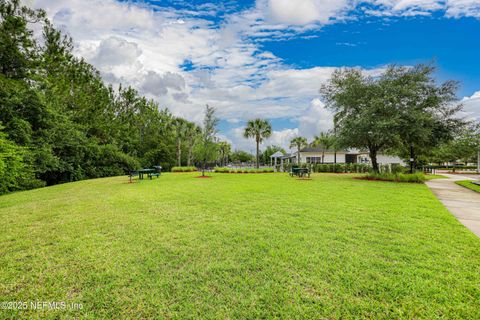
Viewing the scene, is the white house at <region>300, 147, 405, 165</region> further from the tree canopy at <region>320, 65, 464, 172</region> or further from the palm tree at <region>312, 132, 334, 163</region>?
the tree canopy at <region>320, 65, 464, 172</region>

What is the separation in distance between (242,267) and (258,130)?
30.4 meters

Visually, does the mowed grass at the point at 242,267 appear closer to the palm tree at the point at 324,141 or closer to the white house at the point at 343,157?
the palm tree at the point at 324,141

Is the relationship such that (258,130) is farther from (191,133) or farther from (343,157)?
(343,157)

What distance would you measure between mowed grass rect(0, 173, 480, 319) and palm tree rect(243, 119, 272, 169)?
27700mm

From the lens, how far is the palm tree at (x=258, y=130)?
3278cm

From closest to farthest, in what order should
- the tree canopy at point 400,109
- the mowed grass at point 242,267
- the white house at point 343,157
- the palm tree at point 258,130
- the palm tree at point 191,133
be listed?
1. the mowed grass at point 242,267
2. the tree canopy at point 400,109
3. the palm tree at point 258,130
4. the palm tree at point 191,133
5. the white house at point 343,157

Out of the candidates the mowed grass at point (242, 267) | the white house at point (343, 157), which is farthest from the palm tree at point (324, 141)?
the mowed grass at point (242, 267)

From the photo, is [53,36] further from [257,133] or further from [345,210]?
[345,210]

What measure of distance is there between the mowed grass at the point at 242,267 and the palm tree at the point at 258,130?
90.9ft

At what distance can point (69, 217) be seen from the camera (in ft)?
19.3

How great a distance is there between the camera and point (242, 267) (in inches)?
125

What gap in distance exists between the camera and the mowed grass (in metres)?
2.39

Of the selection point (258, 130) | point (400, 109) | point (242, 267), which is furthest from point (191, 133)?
point (242, 267)

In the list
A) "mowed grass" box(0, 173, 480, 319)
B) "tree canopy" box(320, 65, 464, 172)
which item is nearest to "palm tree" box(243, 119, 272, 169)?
"tree canopy" box(320, 65, 464, 172)
